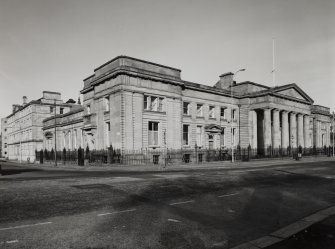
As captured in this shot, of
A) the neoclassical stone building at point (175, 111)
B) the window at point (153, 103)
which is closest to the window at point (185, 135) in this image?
the neoclassical stone building at point (175, 111)

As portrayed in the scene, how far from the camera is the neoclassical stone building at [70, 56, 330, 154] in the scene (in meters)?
30.7

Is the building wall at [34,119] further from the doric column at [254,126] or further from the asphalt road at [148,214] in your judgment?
the asphalt road at [148,214]

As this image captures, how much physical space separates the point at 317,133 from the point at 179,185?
62.1m

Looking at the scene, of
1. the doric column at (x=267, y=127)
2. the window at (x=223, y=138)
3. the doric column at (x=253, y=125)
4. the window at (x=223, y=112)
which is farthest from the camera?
the doric column at (x=253, y=125)

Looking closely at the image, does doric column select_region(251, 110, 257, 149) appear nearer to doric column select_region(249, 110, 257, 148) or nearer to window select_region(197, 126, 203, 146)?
doric column select_region(249, 110, 257, 148)

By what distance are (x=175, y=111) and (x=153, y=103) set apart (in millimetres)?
3361

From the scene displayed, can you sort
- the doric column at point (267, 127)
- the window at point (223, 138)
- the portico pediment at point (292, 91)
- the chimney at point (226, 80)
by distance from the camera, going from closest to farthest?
the window at point (223, 138)
the doric column at point (267, 127)
the portico pediment at point (292, 91)
the chimney at point (226, 80)

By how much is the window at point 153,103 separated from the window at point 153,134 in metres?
1.76

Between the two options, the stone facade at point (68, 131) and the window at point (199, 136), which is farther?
the stone facade at point (68, 131)

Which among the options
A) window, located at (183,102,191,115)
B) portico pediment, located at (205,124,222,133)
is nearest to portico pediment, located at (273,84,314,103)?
portico pediment, located at (205,124,222,133)

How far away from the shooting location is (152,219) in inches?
289

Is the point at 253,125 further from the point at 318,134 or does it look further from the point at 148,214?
the point at 148,214

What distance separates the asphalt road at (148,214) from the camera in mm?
5742

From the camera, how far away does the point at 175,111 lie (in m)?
35.1
